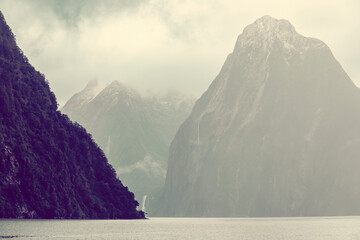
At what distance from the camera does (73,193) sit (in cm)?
15362

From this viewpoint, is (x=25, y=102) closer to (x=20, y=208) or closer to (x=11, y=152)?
(x=11, y=152)

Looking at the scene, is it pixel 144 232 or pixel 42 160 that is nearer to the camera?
pixel 144 232

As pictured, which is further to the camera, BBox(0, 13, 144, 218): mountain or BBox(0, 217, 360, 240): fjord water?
BBox(0, 13, 144, 218): mountain

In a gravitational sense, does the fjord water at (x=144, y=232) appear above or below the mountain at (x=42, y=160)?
below

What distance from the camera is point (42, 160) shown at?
480ft

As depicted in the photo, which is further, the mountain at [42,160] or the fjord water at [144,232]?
the mountain at [42,160]

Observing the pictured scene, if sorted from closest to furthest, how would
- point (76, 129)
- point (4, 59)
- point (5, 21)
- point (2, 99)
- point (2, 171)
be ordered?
point (2, 171), point (2, 99), point (4, 59), point (5, 21), point (76, 129)

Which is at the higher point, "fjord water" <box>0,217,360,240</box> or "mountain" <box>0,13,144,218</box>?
"mountain" <box>0,13,144,218</box>

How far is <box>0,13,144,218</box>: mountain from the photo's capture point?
13325 centimetres

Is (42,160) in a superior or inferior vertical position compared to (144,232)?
superior

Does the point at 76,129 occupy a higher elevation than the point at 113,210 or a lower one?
higher

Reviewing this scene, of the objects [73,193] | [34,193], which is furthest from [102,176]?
[34,193]

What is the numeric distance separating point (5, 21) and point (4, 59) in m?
19.8

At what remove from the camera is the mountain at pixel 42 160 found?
13325 cm
